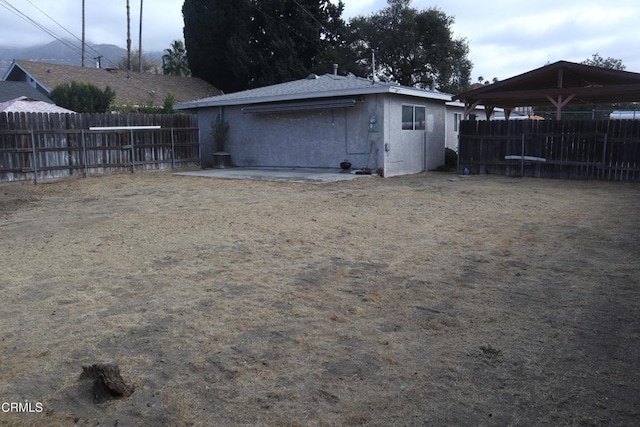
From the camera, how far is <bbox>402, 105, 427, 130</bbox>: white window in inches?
650

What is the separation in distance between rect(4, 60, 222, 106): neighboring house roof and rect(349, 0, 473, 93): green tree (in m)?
10.5

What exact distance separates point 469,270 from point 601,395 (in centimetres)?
261

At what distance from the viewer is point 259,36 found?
108 ft

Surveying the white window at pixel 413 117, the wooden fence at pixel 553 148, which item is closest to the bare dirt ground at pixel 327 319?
the wooden fence at pixel 553 148

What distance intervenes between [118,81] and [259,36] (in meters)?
8.97

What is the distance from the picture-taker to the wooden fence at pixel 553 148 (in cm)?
1449

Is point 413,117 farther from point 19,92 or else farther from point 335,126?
point 19,92

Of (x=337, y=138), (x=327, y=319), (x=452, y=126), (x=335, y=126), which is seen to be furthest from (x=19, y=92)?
(x=327, y=319)

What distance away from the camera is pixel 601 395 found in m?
2.92

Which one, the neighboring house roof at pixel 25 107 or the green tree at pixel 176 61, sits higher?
the green tree at pixel 176 61

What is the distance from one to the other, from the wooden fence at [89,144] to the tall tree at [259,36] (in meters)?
13.9

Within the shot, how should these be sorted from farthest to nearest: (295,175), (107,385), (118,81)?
(118,81) → (295,175) → (107,385)

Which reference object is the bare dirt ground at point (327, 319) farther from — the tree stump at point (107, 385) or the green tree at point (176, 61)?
the green tree at point (176, 61)

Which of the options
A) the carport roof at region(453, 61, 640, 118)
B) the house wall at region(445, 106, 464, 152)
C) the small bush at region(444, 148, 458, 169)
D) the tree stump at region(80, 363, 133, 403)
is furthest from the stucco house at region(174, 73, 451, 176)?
the tree stump at region(80, 363, 133, 403)
